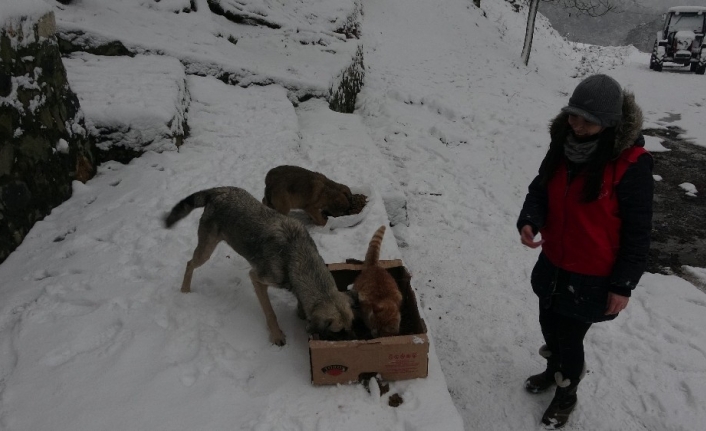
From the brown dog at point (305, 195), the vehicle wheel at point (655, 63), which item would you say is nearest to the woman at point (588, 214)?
the brown dog at point (305, 195)

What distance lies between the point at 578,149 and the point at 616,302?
38.6 inches

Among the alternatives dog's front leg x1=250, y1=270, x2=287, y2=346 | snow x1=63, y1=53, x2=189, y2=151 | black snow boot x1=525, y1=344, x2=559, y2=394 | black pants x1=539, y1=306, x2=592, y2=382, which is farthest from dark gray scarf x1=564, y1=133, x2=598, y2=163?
snow x1=63, y1=53, x2=189, y2=151

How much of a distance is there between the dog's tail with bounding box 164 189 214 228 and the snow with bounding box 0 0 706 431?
24.8 inches

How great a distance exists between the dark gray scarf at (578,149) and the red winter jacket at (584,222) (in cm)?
13

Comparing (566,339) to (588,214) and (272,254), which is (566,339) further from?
(272,254)

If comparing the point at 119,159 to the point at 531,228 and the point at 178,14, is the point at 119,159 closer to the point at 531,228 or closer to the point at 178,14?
the point at 531,228

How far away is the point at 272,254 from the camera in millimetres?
3326

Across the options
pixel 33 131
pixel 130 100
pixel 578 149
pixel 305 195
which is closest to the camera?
pixel 578 149

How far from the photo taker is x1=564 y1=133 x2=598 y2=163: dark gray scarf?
258cm

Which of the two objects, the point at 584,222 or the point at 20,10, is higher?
the point at 20,10

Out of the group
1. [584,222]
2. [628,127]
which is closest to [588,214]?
[584,222]

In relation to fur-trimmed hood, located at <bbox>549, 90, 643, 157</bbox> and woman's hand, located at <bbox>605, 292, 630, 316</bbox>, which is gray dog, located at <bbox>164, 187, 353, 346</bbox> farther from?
fur-trimmed hood, located at <bbox>549, 90, 643, 157</bbox>

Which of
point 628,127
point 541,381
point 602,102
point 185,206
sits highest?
point 602,102

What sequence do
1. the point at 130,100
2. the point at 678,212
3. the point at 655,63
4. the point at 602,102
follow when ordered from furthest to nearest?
the point at 655,63
the point at 678,212
the point at 130,100
the point at 602,102
